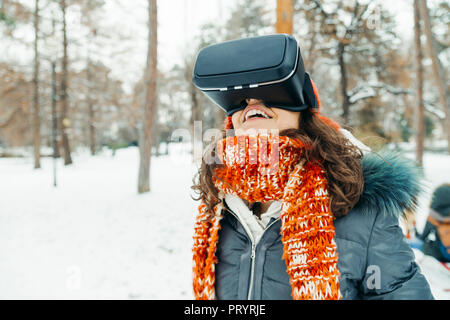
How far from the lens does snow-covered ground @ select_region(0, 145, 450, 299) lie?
3.71m

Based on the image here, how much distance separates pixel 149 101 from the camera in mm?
7406

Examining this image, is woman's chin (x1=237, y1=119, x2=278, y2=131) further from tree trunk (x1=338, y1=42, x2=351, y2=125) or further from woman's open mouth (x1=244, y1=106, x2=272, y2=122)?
tree trunk (x1=338, y1=42, x2=351, y2=125)

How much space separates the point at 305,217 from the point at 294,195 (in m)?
0.09

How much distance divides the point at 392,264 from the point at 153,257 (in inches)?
166

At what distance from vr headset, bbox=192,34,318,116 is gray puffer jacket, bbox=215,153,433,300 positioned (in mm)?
483

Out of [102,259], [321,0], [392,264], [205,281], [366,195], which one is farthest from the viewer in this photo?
[321,0]

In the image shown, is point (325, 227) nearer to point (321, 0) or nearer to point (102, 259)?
point (102, 259)

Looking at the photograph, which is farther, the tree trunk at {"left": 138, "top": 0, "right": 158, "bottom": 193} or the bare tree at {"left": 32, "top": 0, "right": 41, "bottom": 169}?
the bare tree at {"left": 32, "top": 0, "right": 41, "bottom": 169}

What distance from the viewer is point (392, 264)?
3.21 ft

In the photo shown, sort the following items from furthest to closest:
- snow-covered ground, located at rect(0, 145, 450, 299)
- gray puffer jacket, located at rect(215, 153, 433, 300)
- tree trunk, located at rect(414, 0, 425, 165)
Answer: tree trunk, located at rect(414, 0, 425, 165) → snow-covered ground, located at rect(0, 145, 450, 299) → gray puffer jacket, located at rect(215, 153, 433, 300)

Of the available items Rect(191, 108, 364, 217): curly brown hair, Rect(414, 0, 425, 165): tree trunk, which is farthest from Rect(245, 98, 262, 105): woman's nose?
Rect(414, 0, 425, 165): tree trunk

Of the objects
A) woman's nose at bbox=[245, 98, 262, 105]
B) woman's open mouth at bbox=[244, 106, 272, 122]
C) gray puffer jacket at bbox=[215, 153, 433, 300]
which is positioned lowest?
gray puffer jacket at bbox=[215, 153, 433, 300]
